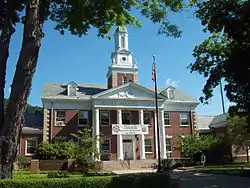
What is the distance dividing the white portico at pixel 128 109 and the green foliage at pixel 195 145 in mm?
2496

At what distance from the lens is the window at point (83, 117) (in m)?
40.1

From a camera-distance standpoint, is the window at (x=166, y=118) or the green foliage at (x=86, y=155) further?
the window at (x=166, y=118)

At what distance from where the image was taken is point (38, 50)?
1287 centimetres

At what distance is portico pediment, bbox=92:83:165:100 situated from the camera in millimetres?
40081

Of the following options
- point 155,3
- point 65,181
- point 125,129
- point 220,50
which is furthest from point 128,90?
point 65,181

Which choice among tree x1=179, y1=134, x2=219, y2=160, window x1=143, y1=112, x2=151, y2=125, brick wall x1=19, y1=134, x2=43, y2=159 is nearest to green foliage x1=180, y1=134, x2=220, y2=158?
tree x1=179, y1=134, x2=219, y2=160

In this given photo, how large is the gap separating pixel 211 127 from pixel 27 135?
931 inches

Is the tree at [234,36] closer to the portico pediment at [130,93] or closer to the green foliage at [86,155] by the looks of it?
the green foliage at [86,155]

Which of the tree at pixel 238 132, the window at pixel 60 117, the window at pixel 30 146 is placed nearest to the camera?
the tree at pixel 238 132

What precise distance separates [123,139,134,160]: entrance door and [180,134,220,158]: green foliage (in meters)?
5.77

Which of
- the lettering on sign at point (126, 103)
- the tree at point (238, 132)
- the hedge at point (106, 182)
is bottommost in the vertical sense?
the hedge at point (106, 182)

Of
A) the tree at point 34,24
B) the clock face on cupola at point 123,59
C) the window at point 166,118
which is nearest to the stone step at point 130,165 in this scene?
the window at point 166,118

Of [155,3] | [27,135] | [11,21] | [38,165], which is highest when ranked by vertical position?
[155,3]

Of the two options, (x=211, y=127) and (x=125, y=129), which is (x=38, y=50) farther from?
(x=211, y=127)
